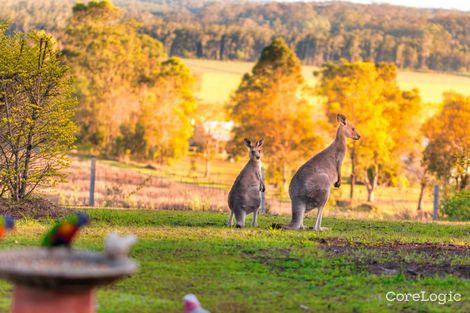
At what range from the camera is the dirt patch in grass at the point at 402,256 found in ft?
44.0

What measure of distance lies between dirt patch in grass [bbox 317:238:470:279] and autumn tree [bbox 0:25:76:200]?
276 inches

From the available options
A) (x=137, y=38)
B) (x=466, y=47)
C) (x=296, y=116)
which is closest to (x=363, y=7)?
(x=466, y=47)

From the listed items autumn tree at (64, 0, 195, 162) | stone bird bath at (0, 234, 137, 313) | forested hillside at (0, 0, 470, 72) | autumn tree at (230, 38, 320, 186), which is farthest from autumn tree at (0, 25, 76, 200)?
forested hillside at (0, 0, 470, 72)

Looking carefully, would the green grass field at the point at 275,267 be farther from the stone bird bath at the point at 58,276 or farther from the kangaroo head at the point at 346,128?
the stone bird bath at the point at 58,276

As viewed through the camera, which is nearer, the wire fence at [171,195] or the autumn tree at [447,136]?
the wire fence at [171,195]

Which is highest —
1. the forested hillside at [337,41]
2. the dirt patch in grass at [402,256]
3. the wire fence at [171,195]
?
the forested hillside at [337,41]

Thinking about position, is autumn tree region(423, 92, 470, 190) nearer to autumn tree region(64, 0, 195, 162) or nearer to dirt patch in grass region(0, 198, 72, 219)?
autumn tree region(64, 0, 195, 162)

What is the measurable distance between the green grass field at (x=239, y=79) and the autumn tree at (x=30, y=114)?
85.4 m

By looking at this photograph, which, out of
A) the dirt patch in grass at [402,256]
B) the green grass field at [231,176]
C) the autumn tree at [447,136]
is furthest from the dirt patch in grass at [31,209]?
the green grass field at [231,176]

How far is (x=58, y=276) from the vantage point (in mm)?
7016

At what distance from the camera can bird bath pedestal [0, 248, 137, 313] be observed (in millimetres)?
7093

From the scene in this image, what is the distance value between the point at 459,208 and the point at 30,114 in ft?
51.2

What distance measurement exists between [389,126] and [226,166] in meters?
16.7

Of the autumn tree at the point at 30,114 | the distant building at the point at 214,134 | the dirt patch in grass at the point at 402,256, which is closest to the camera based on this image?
the dirt patch in grass at the point at 402,256
